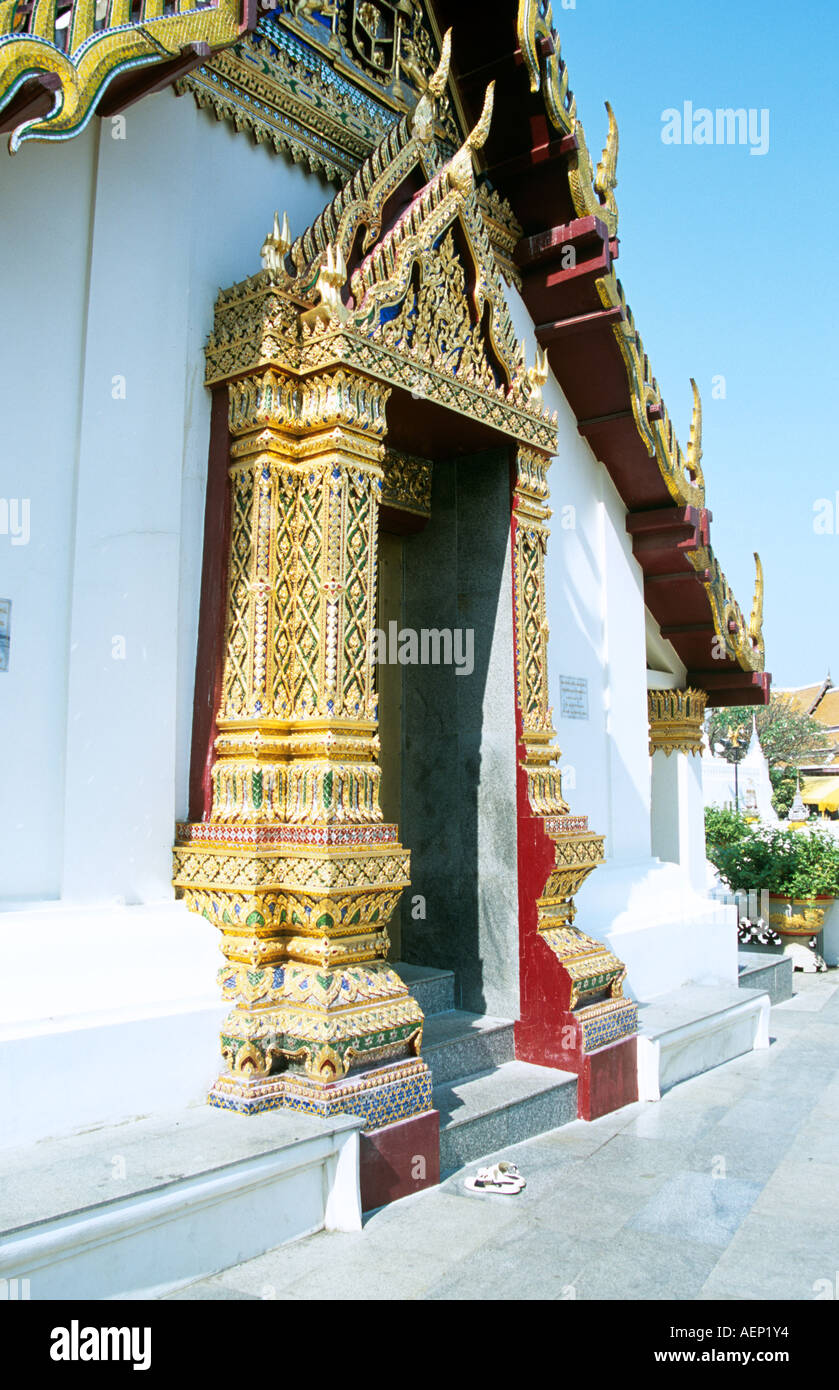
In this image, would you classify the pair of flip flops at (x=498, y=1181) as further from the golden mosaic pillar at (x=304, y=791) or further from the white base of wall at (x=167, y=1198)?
the white base of wall at (x=167, y=1198)

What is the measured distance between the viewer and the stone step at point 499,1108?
14.6 feet

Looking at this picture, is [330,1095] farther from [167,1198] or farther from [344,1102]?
[167,1198]

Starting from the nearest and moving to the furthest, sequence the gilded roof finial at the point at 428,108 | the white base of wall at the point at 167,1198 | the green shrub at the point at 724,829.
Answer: the white base of wall at the point at 167,1198
the gilded roof finial at the point at 428,108
the green shrub at the point at 724,829

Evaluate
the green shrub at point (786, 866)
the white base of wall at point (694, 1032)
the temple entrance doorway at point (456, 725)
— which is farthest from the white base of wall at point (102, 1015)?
the green shrub at point (786, 866)

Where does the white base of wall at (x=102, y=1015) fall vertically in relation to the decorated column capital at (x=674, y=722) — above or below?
below

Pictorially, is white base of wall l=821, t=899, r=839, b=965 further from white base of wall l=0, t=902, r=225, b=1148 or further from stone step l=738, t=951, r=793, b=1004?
white base of wall l=0, t=902, r=225, b=1148

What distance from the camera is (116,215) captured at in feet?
14.5

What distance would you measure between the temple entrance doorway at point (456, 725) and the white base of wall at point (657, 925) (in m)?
1.19

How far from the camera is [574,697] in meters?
7.08

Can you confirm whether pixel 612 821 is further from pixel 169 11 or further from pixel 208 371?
pixel 169 11

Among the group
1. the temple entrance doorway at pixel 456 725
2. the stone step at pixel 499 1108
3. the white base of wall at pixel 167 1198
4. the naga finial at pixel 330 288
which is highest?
the naga finial at pixel 330 288

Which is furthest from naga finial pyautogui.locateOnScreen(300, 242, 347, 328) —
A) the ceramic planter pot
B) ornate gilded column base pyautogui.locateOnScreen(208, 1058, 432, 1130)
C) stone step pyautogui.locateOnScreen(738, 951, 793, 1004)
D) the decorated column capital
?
the ceramic planter pot

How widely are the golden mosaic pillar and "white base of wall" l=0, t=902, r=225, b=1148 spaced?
12 cm
